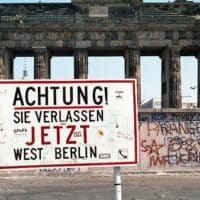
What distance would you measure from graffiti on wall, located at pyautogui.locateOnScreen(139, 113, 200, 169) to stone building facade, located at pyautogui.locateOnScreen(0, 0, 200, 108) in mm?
44684

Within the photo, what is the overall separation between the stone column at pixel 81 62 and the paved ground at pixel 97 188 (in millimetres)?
46541

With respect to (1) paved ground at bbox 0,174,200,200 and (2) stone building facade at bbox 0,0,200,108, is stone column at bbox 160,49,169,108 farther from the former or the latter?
(1) paved ground at bbox 0,174,200,200

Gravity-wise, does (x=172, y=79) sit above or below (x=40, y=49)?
below

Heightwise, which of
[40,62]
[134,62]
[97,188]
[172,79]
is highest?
[40,62]

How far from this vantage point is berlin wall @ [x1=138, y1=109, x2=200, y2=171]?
2765 cm

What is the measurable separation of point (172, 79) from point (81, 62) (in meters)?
10.5

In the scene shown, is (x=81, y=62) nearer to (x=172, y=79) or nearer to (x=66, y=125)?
(x=172, y=79)

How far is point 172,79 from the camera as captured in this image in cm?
7344

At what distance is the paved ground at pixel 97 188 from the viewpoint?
18.3 meters

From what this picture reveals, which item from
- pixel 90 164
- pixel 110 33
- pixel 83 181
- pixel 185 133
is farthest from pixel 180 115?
pixel 110 33

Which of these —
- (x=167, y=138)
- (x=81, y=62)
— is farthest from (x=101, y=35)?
(x=167, y=138)

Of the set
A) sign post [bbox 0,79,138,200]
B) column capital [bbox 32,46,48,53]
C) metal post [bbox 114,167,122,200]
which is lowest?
metal post [bbox 114,167,122,200]

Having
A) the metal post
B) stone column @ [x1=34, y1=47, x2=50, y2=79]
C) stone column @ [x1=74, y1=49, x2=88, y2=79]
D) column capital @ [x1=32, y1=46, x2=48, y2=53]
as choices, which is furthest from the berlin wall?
column capital @ [x1=32, y1=46, x2=48, y2=53]

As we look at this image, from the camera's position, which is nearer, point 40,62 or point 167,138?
point 167,138
